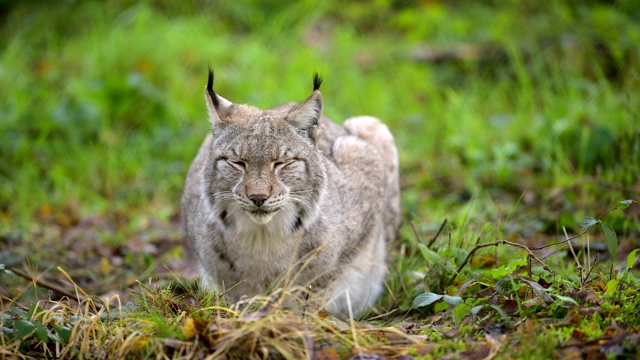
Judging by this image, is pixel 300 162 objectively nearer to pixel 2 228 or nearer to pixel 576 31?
pixel 2 228

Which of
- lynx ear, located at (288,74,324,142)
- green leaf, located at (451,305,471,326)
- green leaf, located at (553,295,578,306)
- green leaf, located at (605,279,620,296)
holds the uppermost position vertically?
lynx ear, located at (288,74,324,142)

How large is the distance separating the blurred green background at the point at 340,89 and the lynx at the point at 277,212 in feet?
5.90

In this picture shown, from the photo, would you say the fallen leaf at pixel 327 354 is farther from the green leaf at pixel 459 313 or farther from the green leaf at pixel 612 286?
the green leaf at pixel 612 286

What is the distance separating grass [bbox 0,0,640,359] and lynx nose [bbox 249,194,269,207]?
58 centimetres

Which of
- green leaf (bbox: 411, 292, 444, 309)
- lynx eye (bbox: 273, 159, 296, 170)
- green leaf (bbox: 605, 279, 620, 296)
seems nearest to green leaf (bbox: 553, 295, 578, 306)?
green leaf (bbox: 605, 279, 620, 296)

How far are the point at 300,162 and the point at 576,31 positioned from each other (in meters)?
6.57

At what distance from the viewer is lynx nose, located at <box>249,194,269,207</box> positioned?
4.40 m

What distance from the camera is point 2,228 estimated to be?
6.76m

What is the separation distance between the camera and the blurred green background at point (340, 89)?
7.57 m

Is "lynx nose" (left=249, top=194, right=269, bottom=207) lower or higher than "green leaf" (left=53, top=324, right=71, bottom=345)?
higher

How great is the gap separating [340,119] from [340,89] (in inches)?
47.2

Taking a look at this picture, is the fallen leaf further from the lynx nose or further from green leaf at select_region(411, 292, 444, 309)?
the lynx nose

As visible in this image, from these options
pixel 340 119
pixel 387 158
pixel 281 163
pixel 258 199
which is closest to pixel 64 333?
pixel 258 199

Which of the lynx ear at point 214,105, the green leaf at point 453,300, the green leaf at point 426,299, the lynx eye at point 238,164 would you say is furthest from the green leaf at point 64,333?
the green leaf at point 453,300
